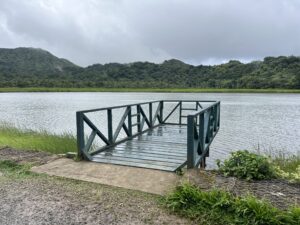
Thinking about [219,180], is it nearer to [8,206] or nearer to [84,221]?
[84,221]

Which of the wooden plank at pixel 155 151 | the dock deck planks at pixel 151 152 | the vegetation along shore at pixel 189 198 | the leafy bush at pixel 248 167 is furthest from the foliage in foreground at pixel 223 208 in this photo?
the wooden plank at pixel 155 151

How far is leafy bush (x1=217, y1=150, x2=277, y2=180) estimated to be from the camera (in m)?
4.41

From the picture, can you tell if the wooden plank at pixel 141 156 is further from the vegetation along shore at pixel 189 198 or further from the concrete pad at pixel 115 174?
the vegetation along shore at pixel 189 198

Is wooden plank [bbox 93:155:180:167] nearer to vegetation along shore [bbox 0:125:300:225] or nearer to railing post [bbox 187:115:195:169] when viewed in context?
railing post [bbox 187:115:195:169]

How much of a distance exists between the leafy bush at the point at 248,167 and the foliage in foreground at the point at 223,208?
104 centimetres

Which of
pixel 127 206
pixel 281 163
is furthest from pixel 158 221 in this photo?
pixel 281 163

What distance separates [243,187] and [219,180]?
0.40m

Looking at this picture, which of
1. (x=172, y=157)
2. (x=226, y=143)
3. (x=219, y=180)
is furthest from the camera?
(x=226, y=143)

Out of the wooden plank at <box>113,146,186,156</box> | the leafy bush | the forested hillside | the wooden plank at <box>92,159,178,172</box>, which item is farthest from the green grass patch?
the forested hillside

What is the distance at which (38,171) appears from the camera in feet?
16.4

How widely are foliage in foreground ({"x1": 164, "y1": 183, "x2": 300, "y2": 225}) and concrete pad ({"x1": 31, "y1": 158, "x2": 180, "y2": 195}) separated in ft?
1.47

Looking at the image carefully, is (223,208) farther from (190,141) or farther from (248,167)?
(190,141)

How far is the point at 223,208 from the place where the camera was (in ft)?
11.0

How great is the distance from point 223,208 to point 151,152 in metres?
3.21
